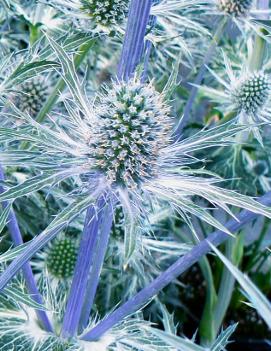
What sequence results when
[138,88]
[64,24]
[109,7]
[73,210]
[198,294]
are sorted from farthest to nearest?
[198,294] < [64,24] < [109,7] < [138,88] < [73,210]

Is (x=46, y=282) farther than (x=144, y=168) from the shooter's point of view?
Yes

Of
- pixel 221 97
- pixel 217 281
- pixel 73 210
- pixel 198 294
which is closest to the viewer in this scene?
pixel 73 210

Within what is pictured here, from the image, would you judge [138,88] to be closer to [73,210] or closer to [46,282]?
[73,210]

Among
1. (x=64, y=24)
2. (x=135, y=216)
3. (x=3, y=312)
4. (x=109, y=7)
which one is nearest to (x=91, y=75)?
(x=64, y=24)

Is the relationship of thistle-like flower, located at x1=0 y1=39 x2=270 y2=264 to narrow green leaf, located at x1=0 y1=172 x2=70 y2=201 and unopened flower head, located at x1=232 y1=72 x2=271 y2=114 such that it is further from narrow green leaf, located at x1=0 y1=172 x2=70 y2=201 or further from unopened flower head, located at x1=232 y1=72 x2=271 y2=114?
unopened flower head, located at x1=232 y1=72 x2=271 y2=114

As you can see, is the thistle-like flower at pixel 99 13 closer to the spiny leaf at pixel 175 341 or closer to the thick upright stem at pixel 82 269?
the thick upright stem at pixel 82 269

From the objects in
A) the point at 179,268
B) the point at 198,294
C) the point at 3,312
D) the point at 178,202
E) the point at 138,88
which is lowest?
the point at 198,294

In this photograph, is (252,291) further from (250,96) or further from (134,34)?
(250,96)
